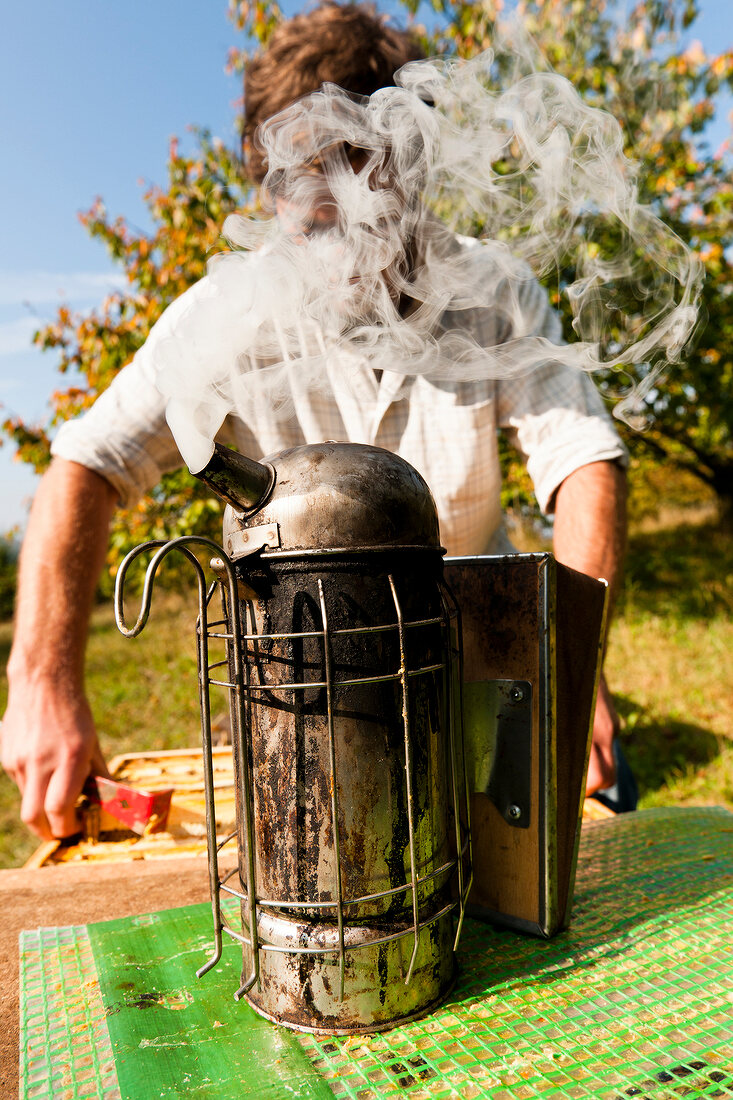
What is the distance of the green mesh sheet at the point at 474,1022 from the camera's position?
3.04 ft

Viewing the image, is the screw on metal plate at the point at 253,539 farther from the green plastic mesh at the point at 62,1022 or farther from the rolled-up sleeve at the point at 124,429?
the rolled-up sleeve at the point at 124,429

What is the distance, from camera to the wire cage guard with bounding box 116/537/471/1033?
102cm

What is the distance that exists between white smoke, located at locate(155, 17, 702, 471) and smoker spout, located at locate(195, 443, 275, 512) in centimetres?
39

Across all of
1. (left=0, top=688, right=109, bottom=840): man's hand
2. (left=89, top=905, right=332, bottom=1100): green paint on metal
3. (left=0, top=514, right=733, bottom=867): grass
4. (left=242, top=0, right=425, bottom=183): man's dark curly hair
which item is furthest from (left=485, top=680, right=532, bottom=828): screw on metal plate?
(left=0, top=514, right=733, bottom=867): grass

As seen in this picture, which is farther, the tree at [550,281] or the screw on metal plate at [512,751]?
the tree at [550,281]

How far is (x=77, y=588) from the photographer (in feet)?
7.47

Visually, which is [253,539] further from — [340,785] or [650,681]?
[650,681]

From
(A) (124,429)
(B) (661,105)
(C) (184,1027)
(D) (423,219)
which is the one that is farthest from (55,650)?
(B) (661,105)

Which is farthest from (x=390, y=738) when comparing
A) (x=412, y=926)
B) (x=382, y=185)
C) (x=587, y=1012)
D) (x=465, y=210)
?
(x=465, y=210)

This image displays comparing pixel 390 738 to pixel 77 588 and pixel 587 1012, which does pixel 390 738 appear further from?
pixel 77 588

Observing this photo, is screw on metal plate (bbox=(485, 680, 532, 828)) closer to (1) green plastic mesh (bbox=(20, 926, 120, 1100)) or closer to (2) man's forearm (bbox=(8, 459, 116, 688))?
(1) green plastic mesh (bbox=(20, 926, 120, 1100))

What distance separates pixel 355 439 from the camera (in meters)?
2.44

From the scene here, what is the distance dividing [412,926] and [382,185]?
182 cm

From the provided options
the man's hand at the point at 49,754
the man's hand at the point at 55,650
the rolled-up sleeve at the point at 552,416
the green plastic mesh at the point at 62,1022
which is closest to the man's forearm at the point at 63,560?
the man's hand at the point at 55,650
